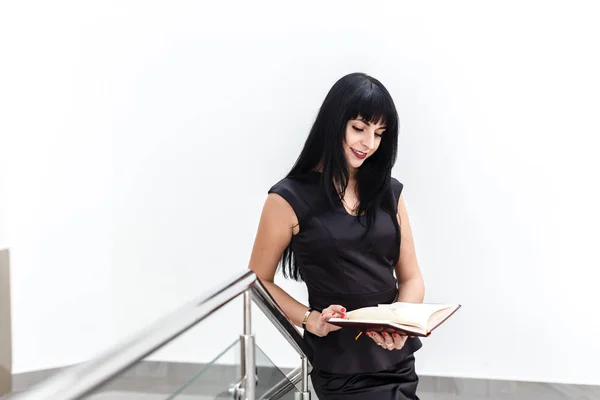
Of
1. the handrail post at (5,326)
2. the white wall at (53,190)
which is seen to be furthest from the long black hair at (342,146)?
the handrail post at (5,326)

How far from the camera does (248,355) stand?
6.10 feet

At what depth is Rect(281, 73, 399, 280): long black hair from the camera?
246 centimetres

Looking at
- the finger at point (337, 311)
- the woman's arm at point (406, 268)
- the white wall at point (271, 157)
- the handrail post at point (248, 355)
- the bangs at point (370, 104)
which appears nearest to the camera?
the handrail post at point (248, 355)

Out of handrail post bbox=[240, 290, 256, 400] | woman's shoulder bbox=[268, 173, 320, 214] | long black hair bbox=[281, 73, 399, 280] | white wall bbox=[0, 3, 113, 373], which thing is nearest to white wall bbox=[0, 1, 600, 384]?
white wall bbox=[0, 3, 113, 373]

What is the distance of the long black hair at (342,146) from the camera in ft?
8.05

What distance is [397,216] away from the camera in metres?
2.69

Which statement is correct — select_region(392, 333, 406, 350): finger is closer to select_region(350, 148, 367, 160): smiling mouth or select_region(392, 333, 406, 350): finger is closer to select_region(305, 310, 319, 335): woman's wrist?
select_region(305, 310, 319, 335): woman's wrist

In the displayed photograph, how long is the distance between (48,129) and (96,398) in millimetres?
4012

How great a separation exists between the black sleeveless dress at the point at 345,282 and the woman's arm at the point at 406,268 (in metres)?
0.14

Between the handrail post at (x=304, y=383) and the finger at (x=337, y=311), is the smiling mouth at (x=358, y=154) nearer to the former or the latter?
the finger at (x=337, y=311)

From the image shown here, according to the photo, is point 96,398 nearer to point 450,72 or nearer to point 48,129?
point 450,72

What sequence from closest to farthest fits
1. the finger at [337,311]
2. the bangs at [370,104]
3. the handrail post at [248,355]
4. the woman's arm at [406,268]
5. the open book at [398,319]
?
the handrail post at [248,355], the open book at [398,319], the finger at [337,311], the bangs at [370,104], the woman's arm at [406,268]

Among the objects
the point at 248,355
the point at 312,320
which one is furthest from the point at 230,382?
the point at 312,320

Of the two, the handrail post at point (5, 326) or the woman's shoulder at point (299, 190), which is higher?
the woman's shoulder at point (299, 190)
